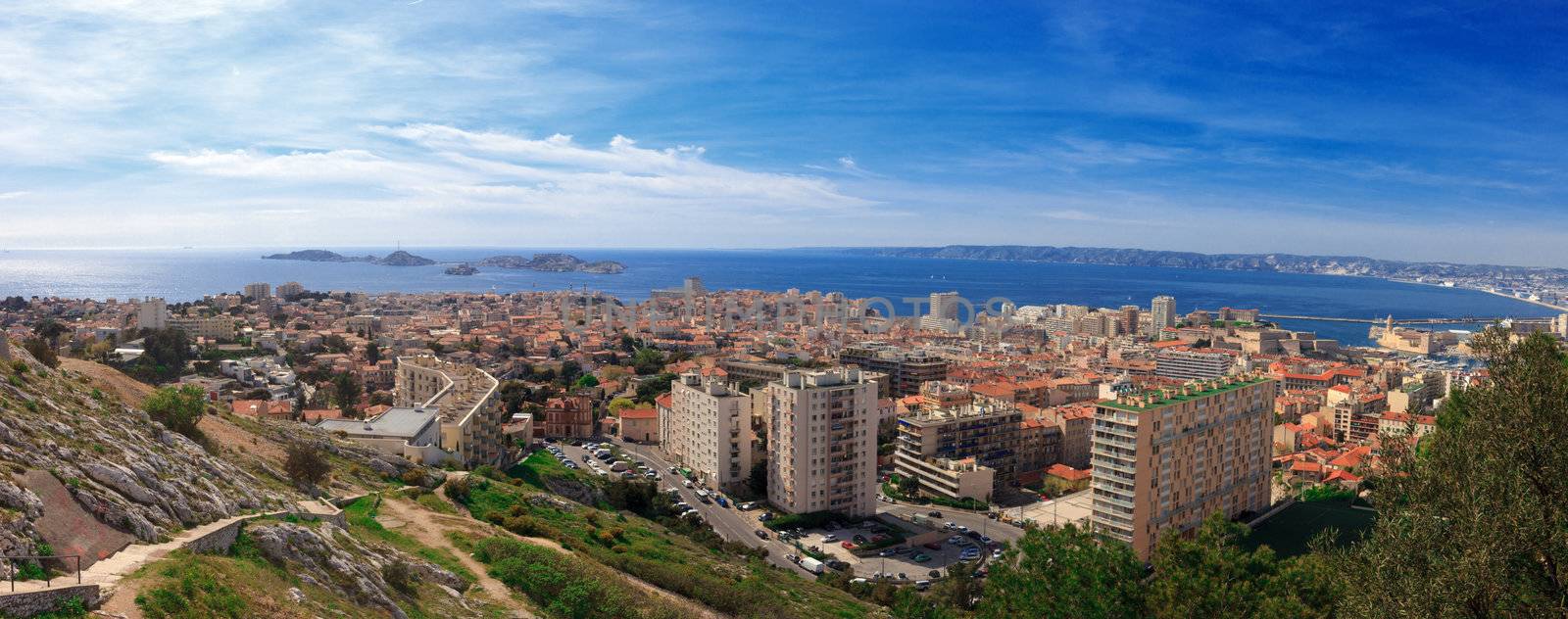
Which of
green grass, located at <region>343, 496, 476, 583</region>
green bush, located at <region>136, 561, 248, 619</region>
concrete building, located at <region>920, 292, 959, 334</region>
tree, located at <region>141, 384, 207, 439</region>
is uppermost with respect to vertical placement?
tree, located at <region>141, 384, 207, 439</region>

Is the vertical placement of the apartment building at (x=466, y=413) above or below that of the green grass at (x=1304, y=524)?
above

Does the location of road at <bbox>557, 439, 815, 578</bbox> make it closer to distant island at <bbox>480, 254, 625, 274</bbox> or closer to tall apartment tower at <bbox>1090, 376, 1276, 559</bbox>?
tall apartment tower at <bbox>1090, 376, 1276, 559</bbox>

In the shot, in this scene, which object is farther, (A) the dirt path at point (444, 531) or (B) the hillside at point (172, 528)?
(A) the dirt path at point (444, 531)

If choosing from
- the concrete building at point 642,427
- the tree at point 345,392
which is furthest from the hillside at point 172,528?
the tree at point 345,392

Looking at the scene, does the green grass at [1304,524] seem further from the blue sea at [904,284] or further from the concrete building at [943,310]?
the blue sea at [904,284]

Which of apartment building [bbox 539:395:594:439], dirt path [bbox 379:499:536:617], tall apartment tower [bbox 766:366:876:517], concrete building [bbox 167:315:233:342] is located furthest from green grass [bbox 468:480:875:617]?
concrete building [bbox 167:315:233:342]

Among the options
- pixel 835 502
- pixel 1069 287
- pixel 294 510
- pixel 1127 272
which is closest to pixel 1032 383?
pixel 835 502

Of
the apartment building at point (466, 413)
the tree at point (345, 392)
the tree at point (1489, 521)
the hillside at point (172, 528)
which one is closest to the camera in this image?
the tree at point (1489, 521)
